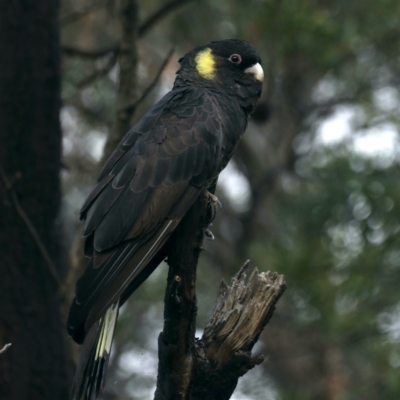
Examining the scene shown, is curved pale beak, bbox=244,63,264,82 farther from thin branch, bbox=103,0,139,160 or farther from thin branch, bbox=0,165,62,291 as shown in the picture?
thin branch, bbox=0,165,62,291

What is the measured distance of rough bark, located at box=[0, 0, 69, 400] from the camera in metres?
4.18

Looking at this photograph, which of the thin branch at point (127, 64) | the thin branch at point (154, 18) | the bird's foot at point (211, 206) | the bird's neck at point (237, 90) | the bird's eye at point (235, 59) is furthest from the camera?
the thin branch at point (154, 18)

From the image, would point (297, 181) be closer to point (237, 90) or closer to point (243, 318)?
point (237, 90)

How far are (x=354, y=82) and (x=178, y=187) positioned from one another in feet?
17.6

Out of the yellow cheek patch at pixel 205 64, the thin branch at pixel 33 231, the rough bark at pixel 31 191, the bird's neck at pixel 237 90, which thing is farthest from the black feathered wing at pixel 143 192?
the rough bark at pixel 31 191

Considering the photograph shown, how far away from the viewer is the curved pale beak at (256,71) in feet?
13.5

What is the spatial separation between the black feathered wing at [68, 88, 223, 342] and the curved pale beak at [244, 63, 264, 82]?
0.40m

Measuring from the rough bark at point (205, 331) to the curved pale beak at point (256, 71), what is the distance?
1.26m

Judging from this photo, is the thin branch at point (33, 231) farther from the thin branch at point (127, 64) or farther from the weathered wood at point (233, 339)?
the weathered wood at point (233, 339)

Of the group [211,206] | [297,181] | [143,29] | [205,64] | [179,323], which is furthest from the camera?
[297,181]

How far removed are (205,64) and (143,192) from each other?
3.61 ft

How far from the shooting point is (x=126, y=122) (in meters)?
4.48

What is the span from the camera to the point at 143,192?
354cm

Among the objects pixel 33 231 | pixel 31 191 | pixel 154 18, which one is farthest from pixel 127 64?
pixel 33 231
